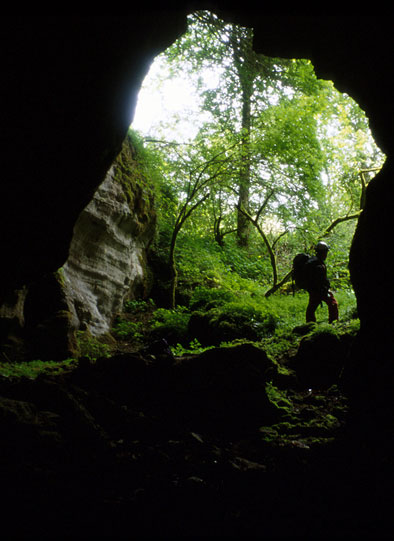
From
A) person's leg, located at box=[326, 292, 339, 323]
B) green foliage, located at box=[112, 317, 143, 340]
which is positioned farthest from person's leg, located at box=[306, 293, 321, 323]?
green foliage, located at box=[112, 317, 143, 340]

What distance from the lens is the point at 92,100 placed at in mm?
3617

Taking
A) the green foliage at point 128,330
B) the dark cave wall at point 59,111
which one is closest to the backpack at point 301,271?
the green foliage at point 128,330

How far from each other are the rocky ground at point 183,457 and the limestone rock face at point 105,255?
3.77 meters

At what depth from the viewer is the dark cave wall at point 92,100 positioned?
305cm

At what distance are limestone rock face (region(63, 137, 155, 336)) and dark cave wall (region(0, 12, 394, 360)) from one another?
11.0 ft

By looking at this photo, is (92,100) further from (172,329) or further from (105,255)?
(172,329)

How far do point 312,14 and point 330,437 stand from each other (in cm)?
498

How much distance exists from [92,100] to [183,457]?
3.86 m

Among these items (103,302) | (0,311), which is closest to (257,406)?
(0,311)

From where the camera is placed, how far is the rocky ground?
7.18 ft

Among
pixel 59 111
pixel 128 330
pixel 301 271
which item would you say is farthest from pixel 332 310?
pixel 59 111

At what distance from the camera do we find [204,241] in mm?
16297

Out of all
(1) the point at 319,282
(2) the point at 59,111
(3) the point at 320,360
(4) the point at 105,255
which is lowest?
(3) the point at 320,360

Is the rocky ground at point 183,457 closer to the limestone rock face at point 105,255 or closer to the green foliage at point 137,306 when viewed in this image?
the limestone rock face at point 105,255
